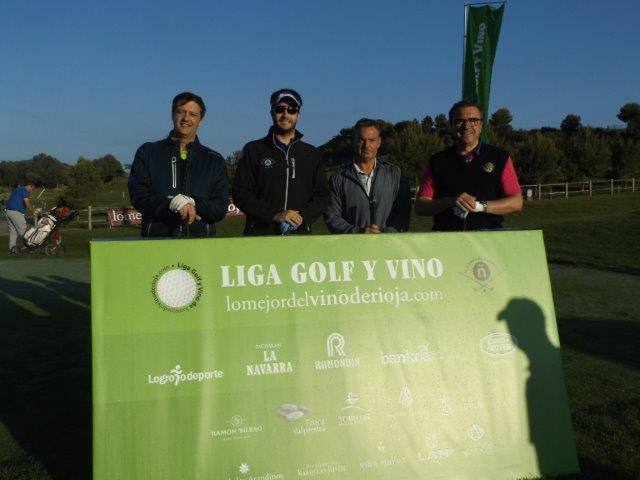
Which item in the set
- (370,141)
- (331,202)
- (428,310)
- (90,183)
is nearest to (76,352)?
(331,202)

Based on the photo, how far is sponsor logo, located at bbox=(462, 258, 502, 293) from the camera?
351 centimetres

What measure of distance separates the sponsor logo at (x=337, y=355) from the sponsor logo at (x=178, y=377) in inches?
22.0

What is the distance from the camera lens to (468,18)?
43.7 ft

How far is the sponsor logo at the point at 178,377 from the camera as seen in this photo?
9.87 ft

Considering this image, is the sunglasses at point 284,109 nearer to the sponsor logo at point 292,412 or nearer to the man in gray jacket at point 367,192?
the man in gray jacket at point 367,192

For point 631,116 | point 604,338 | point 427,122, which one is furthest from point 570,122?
point 604,338

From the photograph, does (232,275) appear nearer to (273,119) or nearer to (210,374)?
(210,374)

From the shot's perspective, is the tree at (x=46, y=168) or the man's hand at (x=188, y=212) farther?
the tree at (x=46, y=168)

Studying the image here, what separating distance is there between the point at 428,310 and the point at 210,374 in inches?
45.2

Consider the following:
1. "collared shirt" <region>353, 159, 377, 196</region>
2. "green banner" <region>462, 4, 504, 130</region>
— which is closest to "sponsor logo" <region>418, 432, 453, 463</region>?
"collared shirt" <region>353, 159, 377, 196</region>

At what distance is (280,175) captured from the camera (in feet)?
15.3

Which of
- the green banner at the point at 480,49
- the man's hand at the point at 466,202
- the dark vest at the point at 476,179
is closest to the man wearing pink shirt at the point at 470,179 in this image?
the dark vest at the point at 476,179

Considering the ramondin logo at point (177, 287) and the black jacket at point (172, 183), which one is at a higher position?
the black jacket at point (172, 183)

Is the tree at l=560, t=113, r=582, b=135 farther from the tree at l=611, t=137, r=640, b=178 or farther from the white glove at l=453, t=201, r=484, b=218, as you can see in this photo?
the white glove at l=453, t=201, r=484, b=218
